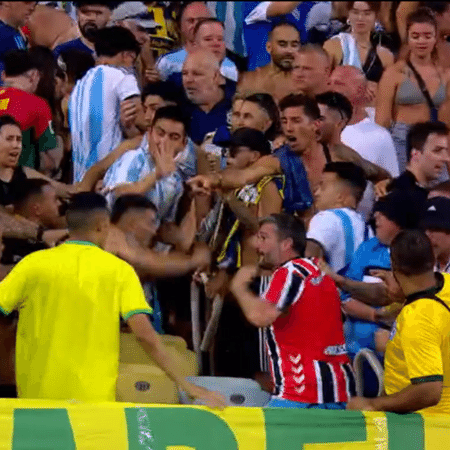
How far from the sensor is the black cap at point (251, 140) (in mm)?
9586

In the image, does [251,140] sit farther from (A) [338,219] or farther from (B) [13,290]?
(B) [13,290]

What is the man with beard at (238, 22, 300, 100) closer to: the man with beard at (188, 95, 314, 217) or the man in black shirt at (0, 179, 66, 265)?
the man with beard at (188, 95, 314, 217)

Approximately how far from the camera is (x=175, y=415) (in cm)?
648

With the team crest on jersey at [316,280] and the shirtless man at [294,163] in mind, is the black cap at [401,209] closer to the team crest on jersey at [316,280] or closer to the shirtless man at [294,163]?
the shirtless man at [294,163]

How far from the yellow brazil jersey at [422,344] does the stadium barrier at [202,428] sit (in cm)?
21

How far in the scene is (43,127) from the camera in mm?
9852

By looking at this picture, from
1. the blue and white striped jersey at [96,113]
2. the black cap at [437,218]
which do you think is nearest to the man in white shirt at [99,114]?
the blue and white striped jersey at [96,113]

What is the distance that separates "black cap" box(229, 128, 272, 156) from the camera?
9.59 meters

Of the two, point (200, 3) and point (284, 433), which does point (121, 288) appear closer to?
point (284, 433)

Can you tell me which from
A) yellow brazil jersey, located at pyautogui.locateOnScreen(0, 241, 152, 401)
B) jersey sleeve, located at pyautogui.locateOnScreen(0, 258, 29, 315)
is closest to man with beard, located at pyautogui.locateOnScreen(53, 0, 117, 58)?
yellow brazil jersey, located at pyautogui.locateOnScreen(0, 241, 152, 401)

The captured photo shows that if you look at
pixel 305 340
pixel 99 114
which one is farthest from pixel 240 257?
pixel 305 340

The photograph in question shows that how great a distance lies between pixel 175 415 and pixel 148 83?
5.01 meters

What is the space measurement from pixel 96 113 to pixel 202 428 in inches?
159

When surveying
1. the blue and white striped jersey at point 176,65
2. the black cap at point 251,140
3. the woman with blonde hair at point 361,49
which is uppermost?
the woman with blonde hair at point 361,49
